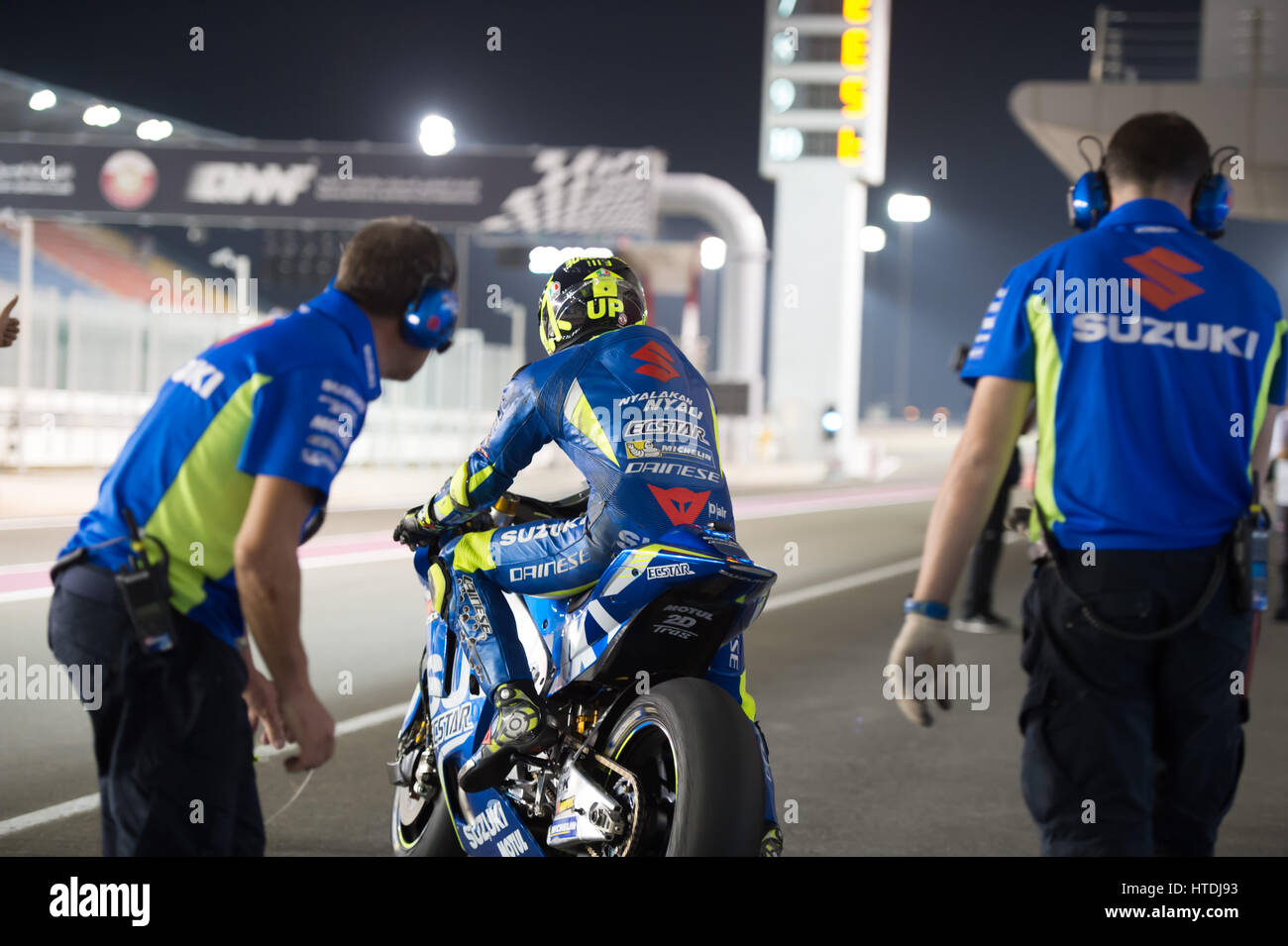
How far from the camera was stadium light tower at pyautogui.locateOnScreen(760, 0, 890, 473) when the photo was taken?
1535 inches

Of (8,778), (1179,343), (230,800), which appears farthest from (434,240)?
(8,778)

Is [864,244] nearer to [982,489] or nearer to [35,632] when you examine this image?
[35,632]

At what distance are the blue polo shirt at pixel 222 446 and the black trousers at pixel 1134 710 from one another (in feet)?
5.39

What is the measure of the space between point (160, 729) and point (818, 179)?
3786 cm

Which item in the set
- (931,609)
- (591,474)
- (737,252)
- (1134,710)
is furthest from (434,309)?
(737,252)

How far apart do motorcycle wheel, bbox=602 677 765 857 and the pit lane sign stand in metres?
26.9

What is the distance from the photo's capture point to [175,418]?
3100 mm

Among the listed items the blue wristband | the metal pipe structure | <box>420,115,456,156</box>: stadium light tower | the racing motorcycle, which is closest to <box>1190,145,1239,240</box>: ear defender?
the blue wristband

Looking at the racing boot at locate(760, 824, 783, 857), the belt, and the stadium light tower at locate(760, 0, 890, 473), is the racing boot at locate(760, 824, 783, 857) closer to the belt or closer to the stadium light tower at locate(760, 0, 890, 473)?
the belt

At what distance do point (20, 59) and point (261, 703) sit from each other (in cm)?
4646

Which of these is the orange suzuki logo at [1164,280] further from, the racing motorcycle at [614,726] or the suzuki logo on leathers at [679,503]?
the suzuki logo on leathers at [679,503]

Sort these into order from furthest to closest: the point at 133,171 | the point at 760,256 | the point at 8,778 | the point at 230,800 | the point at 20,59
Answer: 1. the point at 20,59
2. the point at 760,256
3. the point at 133,171
4. the point at 8,778
5. the point at 230,800

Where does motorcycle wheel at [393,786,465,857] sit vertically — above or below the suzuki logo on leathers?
below

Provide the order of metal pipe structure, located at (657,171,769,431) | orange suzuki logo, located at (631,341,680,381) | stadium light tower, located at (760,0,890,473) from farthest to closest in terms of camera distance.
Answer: stadium light tower, located at (760,0,890,473)
metal pipe structure, located at (657,171,769,431)
orange suzuki logo, located at (631,341,680,381)
